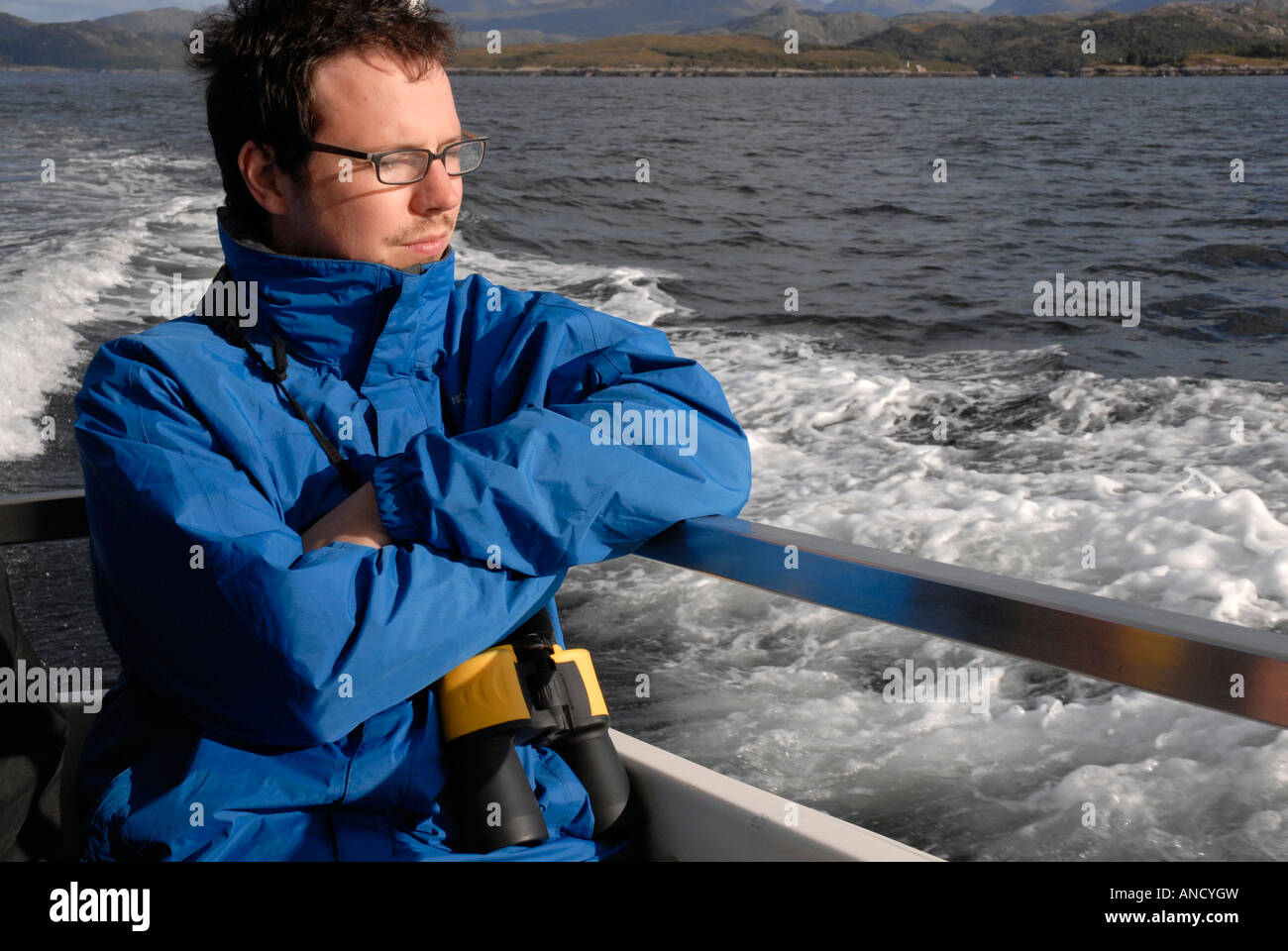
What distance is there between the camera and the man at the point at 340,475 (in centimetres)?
125

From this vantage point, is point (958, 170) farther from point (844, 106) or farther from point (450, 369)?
point (844, 106)

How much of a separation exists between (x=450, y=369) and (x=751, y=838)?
78 centimetres

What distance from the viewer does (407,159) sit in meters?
1.51

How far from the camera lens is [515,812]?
1.29 m

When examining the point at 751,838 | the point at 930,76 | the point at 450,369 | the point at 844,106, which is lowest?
the point at 751,838

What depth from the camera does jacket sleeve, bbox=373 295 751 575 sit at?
1275 millimetres

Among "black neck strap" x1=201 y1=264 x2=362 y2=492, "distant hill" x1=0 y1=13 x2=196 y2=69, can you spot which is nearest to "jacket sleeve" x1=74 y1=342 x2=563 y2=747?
"black neck strap" x1=201 y1=264 x2=362 y2=492

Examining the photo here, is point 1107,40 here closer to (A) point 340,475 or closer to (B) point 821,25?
(B) point 821,25

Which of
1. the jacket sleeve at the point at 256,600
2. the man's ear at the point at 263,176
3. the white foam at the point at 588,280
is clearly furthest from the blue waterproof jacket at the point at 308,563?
the white foam at the point at 588,280

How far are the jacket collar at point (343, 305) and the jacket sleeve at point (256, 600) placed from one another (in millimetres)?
246

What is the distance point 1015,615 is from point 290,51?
3.83ft

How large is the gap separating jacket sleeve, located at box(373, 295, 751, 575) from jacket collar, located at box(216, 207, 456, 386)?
6.1 inches

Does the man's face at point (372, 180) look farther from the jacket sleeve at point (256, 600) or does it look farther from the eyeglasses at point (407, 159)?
the jacket sleeve at point (256, 600)
